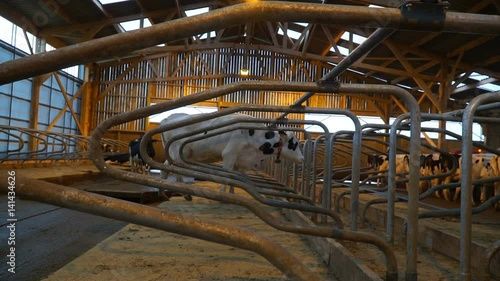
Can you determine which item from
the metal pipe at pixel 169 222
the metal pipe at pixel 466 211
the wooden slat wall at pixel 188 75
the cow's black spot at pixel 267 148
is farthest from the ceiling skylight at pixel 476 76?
the metal pipe at pixel 169 222

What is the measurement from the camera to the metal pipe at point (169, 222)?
92cm

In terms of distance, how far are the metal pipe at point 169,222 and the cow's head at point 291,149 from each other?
552cm

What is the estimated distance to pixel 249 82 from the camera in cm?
207

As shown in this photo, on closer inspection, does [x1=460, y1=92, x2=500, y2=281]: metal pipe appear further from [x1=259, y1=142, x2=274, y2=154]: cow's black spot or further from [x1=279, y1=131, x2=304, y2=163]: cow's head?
[x1=259, y1=142, x2=274, y2=154]: cow's black spot

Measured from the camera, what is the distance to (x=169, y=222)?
0.93m

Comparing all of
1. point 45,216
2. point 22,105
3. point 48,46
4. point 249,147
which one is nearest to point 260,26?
point 48,46

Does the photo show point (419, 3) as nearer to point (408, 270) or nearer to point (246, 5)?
point (246, 5)

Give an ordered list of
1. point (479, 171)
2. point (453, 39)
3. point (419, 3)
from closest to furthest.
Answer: point (419, 3), point (479, 171), point (453, 39)

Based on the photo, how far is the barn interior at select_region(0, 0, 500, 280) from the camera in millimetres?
1102

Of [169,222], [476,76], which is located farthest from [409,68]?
[169,222]

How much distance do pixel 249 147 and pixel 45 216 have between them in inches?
136

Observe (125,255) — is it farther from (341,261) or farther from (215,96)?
(215,96)

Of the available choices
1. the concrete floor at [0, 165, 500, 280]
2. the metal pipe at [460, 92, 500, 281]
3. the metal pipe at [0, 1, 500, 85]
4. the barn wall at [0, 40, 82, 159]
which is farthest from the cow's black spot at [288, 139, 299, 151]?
the barn wall at [0, 40, 82, 159]

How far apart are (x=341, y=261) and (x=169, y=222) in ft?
6.02
